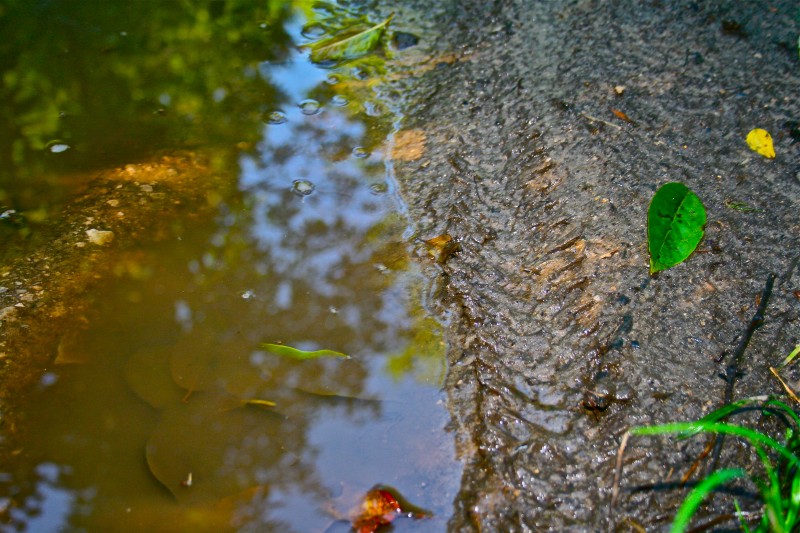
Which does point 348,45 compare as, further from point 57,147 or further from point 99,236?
point 99,236

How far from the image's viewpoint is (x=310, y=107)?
284 centimetres

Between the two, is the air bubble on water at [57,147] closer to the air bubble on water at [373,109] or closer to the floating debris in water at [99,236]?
the floating debris in water at [99,236]

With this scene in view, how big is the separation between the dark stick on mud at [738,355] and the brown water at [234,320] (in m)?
0.60

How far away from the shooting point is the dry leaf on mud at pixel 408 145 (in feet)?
8.30

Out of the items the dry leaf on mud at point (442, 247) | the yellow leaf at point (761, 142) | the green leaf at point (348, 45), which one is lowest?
the dry leaf on mud at point (442, 247)

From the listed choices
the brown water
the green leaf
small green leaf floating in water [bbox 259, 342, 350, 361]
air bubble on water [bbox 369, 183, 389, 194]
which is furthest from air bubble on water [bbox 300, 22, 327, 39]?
small green leaf floating in water [bbox 259, 342, 350, 361]

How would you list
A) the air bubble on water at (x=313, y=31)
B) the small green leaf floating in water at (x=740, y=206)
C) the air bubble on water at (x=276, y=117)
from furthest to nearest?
1. the air bubble on water at (x=313, y=31)
2. the air bubble on water at (x=276, y=117)
3. the small green leaf floating in water at (x=740, y=206)

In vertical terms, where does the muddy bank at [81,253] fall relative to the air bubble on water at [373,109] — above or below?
below

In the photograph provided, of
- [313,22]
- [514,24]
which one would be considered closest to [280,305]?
[514,24]

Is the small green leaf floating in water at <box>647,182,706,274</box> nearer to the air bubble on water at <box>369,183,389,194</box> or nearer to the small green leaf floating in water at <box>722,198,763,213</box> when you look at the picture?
the small green leaf floating in water at <box>722,198,763,213</box>

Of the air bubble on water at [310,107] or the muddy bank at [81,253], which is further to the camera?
the air bubble on water at [310,107]

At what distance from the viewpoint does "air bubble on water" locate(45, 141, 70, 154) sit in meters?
2.57

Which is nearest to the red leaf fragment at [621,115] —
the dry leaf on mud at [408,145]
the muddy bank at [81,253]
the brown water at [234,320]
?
the dry leaf on mud at [408,145]

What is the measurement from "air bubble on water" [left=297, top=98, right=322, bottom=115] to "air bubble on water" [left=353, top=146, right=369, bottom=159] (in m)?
0.31
